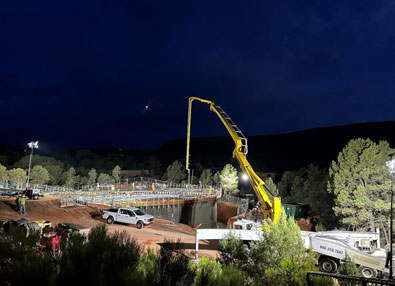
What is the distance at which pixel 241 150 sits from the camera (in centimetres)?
2344

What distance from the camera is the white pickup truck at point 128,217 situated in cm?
2295

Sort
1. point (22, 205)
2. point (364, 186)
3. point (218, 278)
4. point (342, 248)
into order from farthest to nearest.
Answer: point (364, 186), point (22, 205), point (342, 248), point (218, 278)

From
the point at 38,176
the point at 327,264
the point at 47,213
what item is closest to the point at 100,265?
the point at 327,264

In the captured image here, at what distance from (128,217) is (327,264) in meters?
15.5

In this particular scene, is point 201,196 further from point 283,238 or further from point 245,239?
point 283,238

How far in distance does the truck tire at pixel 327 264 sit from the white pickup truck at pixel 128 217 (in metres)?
13.6

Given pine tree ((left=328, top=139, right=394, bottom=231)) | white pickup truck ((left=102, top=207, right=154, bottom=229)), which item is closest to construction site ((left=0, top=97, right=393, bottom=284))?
white pickup truck ((left=102, top=207, right=154, bottom=229))

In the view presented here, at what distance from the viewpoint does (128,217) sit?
23438 mm

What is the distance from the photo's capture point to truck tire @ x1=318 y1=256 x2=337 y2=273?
1352cm

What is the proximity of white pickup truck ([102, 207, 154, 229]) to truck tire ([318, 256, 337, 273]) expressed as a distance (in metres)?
13.6

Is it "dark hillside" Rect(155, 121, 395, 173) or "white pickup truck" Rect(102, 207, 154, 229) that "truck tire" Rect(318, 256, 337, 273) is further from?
"dark hillside" Rect(155, 121, 395, 173)

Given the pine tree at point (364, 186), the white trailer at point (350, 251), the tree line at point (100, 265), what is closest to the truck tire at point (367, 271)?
the white trailer at point (350, 251)

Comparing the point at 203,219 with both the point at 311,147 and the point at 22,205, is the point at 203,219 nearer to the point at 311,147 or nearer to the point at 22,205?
the point at 22,205

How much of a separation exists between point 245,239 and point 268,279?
258 inches
